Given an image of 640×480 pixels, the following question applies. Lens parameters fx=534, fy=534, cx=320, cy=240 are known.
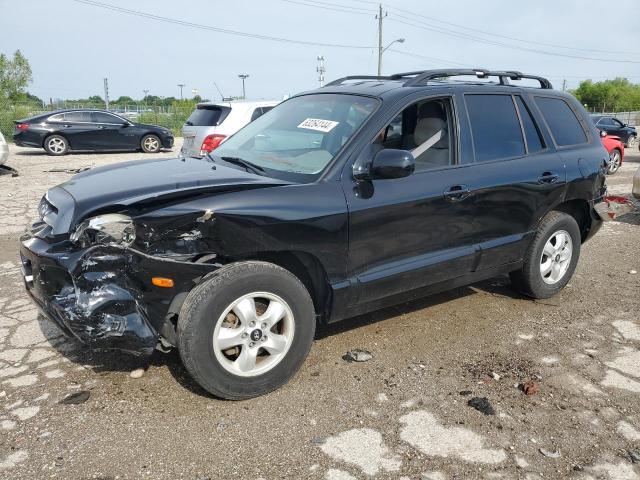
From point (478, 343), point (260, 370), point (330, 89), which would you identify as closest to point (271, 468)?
point (260, 370)

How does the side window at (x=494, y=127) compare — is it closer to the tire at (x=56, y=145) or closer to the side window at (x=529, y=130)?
the side window at (x=529, y=130)

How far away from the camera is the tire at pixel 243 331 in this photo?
2.85m

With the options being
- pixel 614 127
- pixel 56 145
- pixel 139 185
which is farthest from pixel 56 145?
pixel 614 127

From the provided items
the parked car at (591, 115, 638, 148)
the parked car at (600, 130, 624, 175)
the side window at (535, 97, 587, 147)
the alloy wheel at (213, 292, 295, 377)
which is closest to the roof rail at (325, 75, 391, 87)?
the side window at (535, 97, 587, 147)

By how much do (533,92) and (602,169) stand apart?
3.41 ft

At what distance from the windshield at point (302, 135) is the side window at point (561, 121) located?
1.90 meters

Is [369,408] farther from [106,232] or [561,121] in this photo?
[561,121]

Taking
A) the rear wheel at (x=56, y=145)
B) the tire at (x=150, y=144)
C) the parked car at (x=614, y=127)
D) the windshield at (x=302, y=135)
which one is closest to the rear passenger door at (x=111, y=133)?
the tire at (x=150, y=144)

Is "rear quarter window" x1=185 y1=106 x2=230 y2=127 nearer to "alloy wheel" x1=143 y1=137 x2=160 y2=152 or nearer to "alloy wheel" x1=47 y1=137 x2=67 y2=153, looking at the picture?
"alloy wheel" x1=143 y1=137 x2=160 y2=152

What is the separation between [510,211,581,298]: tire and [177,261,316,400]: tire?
2.33 m

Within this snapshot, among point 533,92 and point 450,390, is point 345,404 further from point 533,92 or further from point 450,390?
point 533,92

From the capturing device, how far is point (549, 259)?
187 inches

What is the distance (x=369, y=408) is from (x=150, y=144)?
52.8 feet

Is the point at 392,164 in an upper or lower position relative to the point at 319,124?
lower
